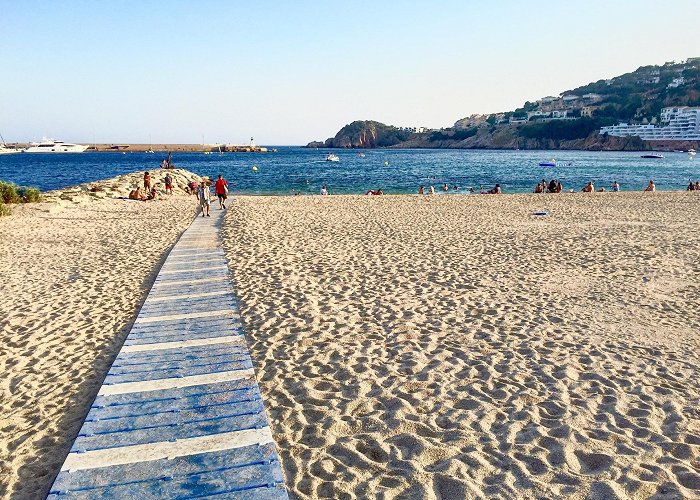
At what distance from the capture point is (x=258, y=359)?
6293 mm

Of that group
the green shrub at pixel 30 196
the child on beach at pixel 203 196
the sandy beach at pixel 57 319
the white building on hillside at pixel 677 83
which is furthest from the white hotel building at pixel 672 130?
the sandy beach at pixel 57 319

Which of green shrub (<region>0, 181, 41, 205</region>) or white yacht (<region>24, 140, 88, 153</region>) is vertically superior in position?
white yacht (<region>24, 140, 88, 153</region>)

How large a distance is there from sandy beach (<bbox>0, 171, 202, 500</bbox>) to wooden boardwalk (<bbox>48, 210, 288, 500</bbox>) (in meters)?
0.31

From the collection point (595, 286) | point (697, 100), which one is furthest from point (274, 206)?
point (697, 100)

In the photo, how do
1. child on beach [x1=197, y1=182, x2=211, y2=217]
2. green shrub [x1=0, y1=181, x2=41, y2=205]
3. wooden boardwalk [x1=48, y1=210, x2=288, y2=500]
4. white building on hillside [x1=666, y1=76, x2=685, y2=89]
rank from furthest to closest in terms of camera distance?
white building on hillside [x1=666, y1=76, x2=685, y2=89]
green shrub [x1=0, y1=181, x2=41, y2=205]
child on beach [x1=197, y1=182, x2=211, y2=217]
wooden boardwalk [x1=48, y1=210, x2=288, y2=500]

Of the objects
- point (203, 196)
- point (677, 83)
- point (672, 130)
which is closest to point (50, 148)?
point (203, 196)

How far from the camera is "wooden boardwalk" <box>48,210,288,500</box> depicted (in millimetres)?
3830

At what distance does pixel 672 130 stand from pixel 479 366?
160m

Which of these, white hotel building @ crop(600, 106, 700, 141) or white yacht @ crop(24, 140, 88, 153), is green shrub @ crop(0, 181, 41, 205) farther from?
white yacht @ crop(24, 140, 88, 153)

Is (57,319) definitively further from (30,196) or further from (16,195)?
(30,196)

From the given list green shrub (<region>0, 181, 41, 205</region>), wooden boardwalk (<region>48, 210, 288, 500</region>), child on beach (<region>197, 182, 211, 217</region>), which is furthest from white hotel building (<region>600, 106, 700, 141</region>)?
wooden boardwalk (<region>48, 210, 288, 500</region>)

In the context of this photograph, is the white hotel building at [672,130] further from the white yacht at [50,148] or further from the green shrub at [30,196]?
the white yacht at [50,148]

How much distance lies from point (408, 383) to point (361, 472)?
66.7 inches

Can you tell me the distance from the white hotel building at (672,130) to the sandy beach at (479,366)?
146215 millimetres
